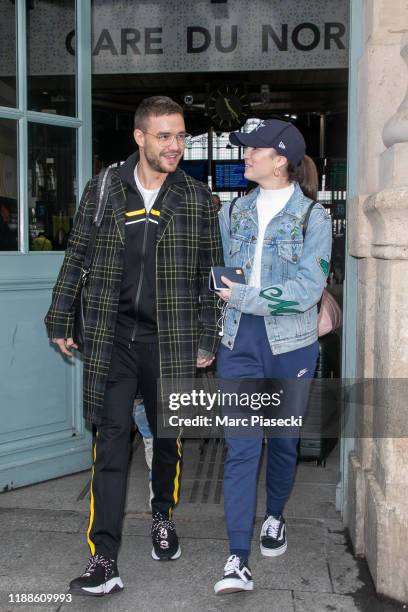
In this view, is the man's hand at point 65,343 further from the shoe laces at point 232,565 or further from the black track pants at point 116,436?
the shoe laces at point 232,565

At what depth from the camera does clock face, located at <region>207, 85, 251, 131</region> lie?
40.1 ft

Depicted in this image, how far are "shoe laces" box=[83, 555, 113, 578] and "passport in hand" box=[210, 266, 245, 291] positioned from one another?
3.96ft

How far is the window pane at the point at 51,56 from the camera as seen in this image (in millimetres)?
4500

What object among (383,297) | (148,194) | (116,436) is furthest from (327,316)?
(116,436)

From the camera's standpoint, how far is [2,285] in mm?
4352

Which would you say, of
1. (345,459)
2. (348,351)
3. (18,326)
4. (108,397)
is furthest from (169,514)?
(18,326)

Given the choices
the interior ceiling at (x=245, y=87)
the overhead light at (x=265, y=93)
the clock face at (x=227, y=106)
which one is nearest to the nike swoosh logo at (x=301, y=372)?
the interior ceiling at (x=245, y=87)

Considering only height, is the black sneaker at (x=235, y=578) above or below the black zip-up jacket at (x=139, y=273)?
below

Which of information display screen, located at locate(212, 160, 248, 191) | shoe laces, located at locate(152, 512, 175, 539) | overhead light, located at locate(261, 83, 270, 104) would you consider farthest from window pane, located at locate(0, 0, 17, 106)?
information display screen, located at locate(212, 160, 248, 191)

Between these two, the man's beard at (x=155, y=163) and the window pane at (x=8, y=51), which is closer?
the man's beard at (x=155, y=163)

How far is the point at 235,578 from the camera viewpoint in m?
3.17

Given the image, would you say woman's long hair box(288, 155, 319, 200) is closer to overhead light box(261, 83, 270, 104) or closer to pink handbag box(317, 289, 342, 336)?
pink handbag box(317, 289, 342, 336)

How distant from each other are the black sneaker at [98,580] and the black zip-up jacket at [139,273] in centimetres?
93

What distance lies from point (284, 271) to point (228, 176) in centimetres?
1459
